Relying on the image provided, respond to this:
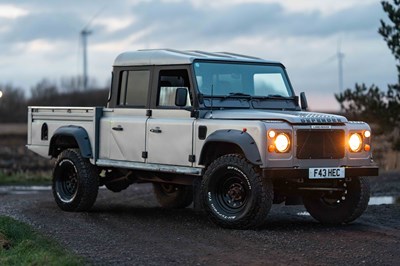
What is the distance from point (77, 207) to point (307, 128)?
4.39 meters

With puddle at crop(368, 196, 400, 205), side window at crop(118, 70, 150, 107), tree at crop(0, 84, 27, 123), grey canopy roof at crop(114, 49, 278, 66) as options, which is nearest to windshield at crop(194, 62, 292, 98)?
grey canopy roof at crop(114, 49, 278, 66)

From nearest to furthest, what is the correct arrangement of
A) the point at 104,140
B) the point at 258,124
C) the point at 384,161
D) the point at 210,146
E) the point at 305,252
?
the point at 305,252 < the point at 258,124 < the point at 210,146 < the point at 104,140 < the point at 384,161

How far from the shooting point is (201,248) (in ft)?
34.6

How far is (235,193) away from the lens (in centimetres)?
1221

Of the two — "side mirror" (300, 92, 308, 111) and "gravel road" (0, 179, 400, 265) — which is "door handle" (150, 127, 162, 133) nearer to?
"gravel road" (0, 179, 400, 265)

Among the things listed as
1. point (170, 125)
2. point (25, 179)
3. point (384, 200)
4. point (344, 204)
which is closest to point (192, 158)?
point (170, 125)

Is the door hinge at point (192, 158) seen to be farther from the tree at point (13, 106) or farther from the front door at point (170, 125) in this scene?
the tree at point (13, 106)

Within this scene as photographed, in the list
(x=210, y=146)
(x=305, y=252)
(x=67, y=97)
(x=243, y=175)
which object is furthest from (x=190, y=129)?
(x=67, y=97)

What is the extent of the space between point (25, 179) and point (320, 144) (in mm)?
13983

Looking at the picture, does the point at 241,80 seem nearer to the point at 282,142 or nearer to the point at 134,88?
the point at 134,88

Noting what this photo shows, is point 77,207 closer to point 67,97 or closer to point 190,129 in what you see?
point 190,129

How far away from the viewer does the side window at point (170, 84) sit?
1337cm

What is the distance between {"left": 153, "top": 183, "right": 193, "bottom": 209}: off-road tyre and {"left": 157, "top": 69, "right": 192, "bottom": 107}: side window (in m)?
2.20

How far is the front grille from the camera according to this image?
12.0 meters
